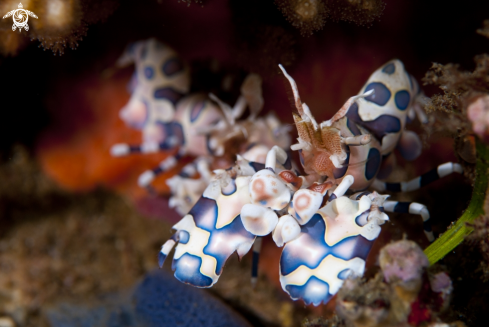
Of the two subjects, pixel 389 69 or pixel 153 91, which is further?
pixel 153 91

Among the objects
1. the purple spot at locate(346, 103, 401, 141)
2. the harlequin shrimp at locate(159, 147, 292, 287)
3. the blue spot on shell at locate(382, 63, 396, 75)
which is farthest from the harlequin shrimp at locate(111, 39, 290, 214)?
the harlequin shrimp at locate(159, 147, 292, 287)

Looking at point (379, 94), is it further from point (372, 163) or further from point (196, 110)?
point (196, 110)

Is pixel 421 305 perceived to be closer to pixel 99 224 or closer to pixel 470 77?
pixel 470 77

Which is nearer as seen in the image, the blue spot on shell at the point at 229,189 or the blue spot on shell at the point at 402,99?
the blue spot on shell at the point at 229,189

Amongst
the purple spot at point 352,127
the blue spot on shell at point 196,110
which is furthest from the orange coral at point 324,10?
the blue spot on shell at point 196,110

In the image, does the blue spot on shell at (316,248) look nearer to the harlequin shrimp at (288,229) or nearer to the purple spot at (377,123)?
the harlequin shrimp at (288,229)

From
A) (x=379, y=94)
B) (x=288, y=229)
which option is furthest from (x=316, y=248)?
(x=379, y=94)

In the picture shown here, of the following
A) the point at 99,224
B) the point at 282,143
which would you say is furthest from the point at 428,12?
the point at 99,224

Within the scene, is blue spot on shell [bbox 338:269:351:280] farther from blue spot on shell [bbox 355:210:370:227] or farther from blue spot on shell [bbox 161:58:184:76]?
blue spot on shell [bbox 161:58:184:76]
